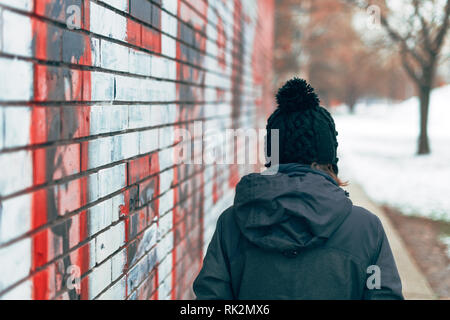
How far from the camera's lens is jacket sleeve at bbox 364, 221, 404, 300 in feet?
5.71

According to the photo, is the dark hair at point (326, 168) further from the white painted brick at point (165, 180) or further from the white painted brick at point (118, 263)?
the white painted brick at point (165, 180)

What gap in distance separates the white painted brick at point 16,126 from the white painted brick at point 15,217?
6.1 inches

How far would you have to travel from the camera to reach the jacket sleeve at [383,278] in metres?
1.74

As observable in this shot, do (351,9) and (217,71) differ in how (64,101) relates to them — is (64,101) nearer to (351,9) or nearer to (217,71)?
(217,71)

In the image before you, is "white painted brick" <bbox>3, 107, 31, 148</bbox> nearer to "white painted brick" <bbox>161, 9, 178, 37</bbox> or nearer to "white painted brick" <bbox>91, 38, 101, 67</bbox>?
"white painted brick" <bbox>91, 38, 101, 67</bbox>

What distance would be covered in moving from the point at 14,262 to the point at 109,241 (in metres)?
0.75

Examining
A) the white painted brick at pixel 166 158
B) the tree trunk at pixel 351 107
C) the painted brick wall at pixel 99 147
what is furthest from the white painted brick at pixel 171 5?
the tree trunk at pixel 351 107

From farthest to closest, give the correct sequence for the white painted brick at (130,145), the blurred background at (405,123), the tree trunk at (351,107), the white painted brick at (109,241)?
the tree trunk at (351,107), the blurred background at (405,123), the white painted brick at (130,145), the white painted brick at (109,241)

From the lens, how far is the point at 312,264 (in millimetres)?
1729

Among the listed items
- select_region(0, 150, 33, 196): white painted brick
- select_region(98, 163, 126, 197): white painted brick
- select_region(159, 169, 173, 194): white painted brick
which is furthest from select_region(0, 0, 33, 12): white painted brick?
select_region(159, 169, 173, 194): white painted brick

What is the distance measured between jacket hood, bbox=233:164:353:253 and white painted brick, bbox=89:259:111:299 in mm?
658

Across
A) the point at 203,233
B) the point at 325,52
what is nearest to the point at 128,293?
the point at 203,233

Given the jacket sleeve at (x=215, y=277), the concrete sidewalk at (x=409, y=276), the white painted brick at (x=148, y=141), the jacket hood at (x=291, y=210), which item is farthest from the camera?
the concrete sidewalk at (x=409, y=276)

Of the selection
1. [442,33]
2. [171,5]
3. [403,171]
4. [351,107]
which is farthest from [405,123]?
[171,5]
